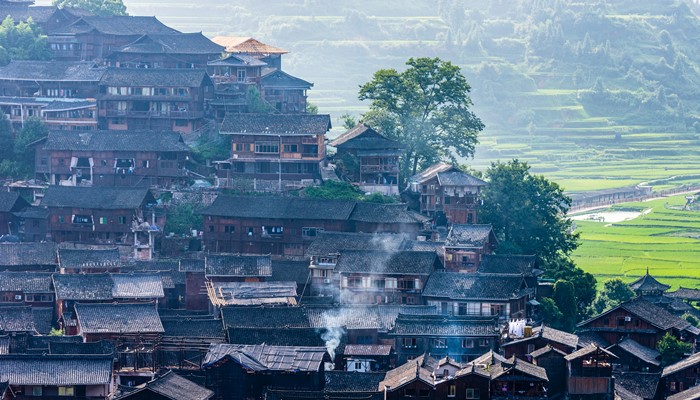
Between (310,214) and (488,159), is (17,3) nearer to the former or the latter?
(310,214)

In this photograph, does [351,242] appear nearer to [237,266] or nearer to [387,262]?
[387,262]

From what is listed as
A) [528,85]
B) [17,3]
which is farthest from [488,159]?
[17,3]

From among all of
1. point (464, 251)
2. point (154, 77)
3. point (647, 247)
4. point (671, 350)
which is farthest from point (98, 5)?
point (671, 350)

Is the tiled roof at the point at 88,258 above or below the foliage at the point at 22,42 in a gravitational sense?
below

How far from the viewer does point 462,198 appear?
65562 millimetres

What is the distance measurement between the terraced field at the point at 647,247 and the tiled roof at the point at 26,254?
99.1 ft

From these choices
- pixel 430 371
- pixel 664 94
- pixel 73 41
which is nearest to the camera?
pixel 430 371

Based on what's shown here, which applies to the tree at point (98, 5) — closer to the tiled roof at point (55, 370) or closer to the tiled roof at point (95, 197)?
the tiled roof at point (95, 197)

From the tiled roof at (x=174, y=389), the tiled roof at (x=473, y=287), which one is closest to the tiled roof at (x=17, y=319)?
the tiled roof at (x=174, y=389)

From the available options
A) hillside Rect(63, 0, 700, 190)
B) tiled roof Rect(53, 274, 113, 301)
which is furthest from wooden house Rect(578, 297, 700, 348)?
hillside Rect(63, 0, 700, 190)

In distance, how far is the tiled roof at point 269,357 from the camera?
4866 cm

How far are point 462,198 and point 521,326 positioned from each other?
1243cm

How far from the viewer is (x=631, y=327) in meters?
57.6

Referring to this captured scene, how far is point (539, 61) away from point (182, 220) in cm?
10019
